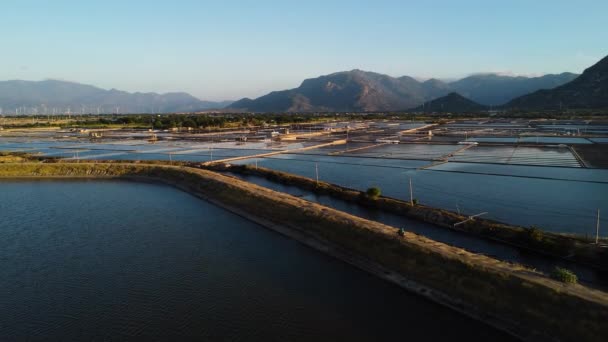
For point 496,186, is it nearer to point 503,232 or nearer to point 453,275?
point 503,232

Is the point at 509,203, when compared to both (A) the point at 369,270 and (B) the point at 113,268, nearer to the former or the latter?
(A) the point at 369,270

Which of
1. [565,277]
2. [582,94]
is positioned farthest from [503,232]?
[582,94]

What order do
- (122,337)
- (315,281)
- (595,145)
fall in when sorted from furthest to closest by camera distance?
(595,145) < (315,281) < (122,337)

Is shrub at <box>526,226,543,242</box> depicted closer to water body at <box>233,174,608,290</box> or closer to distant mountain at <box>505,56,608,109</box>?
water body at <box>233,174,608,290</box>

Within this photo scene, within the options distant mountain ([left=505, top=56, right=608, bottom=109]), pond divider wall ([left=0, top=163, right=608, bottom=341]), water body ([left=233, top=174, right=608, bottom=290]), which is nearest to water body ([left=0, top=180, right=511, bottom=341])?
pond divider wall ([left=0, top=163, right=608, bottom=341])

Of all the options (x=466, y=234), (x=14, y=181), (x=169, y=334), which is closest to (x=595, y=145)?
(x=466, y=234)
